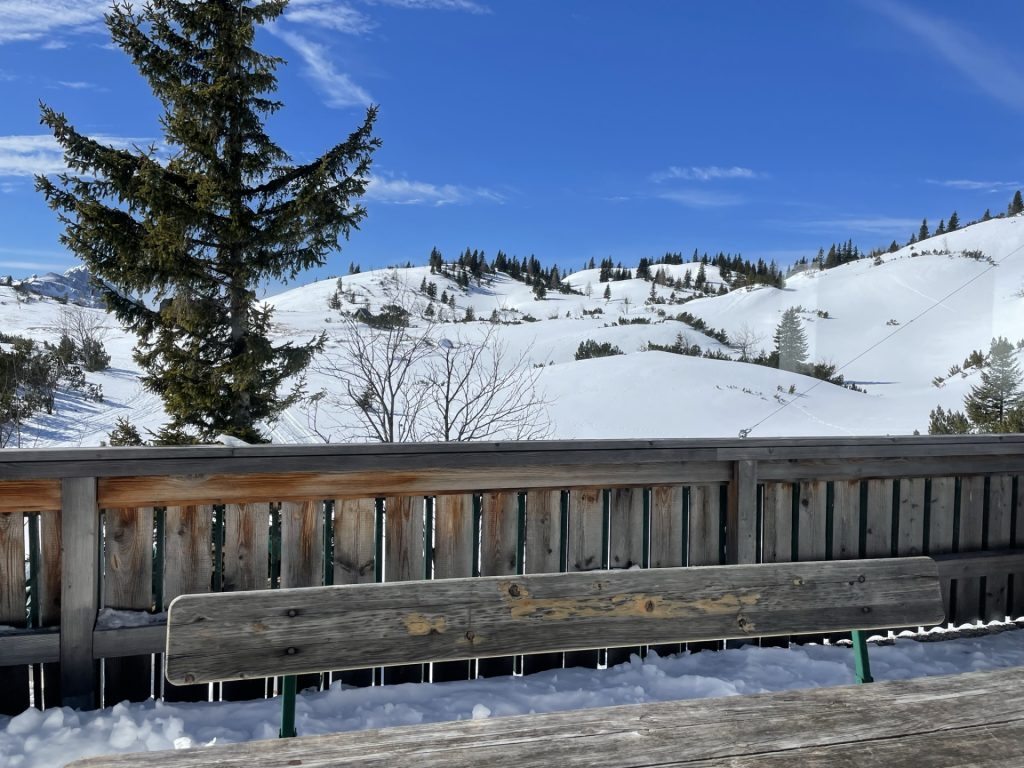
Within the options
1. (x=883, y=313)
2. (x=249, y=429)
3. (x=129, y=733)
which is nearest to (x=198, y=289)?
(x=249, y=429)

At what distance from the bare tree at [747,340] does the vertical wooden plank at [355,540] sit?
6837 millimetres

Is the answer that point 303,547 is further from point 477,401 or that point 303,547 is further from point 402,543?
point 477,401

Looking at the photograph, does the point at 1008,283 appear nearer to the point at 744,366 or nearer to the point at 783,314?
the point at 783,314

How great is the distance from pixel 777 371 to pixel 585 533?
621cm

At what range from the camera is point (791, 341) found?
811 cm

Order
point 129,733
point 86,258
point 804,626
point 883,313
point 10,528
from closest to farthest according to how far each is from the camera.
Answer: point 804,626, point 129,733, point 10,528, point 883,313, point 86,258

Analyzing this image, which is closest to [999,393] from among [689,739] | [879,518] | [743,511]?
[879,518]

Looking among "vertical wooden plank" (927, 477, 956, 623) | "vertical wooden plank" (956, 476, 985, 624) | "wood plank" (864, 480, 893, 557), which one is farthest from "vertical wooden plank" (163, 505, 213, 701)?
"vertical wooden plank" (956, 476, 985, 624)

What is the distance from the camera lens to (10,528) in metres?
2.91

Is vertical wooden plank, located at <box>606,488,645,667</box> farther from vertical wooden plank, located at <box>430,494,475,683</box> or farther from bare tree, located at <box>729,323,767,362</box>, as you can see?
bare tree, located at <box>729,323,767,362</box>

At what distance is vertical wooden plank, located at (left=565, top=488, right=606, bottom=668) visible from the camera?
138 inches

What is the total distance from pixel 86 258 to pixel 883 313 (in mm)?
8407

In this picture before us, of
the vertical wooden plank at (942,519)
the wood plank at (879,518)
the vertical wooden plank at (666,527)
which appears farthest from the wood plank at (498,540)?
the vertical wooden plank at (942,519)

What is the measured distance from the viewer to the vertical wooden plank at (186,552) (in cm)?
306
